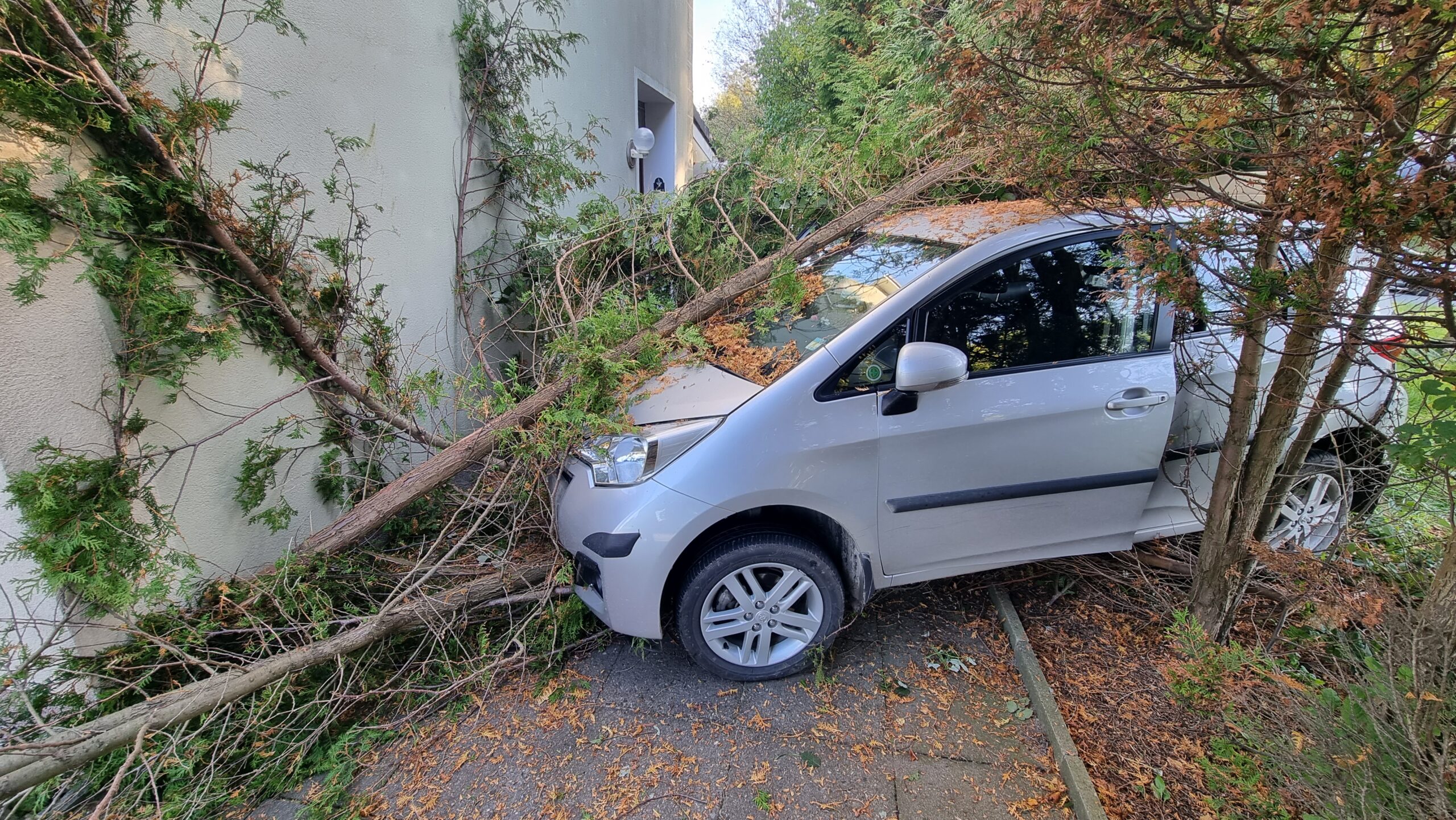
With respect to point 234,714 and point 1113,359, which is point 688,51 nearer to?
point 1113,359

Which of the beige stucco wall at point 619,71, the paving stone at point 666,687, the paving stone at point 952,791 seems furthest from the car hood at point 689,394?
the beige stucco wall at point 619,71

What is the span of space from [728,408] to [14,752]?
239 centimetres

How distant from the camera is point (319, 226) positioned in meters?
3.35

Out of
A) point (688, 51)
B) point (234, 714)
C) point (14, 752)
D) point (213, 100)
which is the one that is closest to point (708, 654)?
point (234, 714)

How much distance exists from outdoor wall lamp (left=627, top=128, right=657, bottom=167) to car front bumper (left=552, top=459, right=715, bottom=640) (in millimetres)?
7646

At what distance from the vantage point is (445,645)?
275 cm

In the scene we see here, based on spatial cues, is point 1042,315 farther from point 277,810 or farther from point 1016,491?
point 277,810

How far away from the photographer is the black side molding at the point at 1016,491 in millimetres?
2615

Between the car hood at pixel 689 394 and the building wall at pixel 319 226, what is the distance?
6.03 ft

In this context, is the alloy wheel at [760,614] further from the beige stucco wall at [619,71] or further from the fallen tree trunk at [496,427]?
the beige stucco wall at [619,71]

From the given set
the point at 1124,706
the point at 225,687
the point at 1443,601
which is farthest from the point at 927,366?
the point at 225,687

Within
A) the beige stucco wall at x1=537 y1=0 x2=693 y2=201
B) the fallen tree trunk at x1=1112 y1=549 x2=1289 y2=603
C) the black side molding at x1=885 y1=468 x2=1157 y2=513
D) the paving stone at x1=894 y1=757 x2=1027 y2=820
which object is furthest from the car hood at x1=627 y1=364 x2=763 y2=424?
the beige stucco wall at x1=537 y1=0 x2=693 y2=201

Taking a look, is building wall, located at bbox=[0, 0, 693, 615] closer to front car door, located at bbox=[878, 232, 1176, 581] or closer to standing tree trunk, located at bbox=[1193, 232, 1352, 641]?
front car door, located at bbox=[878, 232, 1176, 581]

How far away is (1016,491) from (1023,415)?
Result: 344 millimetres
